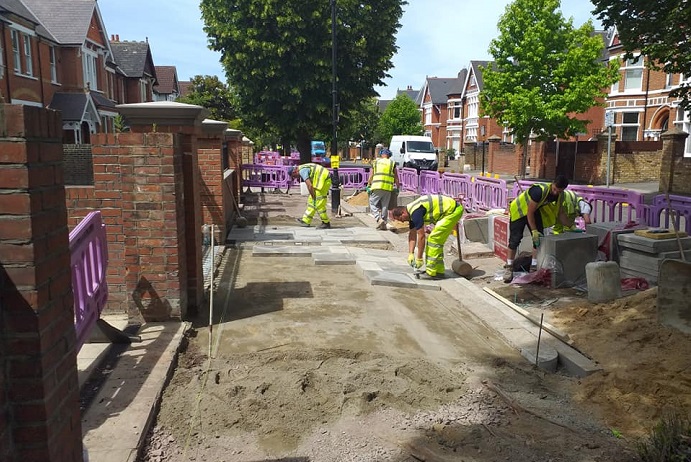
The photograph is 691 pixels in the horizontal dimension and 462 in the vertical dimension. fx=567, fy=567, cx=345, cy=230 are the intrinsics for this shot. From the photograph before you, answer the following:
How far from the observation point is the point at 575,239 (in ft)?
25.4

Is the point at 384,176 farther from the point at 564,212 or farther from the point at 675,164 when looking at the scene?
the point at 675,164

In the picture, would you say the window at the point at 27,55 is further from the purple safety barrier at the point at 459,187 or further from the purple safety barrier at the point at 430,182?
the purple safety barrier at the point at 459,187

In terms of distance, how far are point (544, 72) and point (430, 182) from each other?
51.4ft

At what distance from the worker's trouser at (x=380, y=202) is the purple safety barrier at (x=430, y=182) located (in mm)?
4213

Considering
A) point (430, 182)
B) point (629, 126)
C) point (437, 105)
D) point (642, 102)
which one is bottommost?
point (430, 182)

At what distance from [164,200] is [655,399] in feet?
14.4

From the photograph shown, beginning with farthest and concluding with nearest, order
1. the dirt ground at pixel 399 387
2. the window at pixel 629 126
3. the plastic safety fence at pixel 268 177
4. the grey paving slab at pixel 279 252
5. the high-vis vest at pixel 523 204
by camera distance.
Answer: the window at pixel 629 126, the plastic safety fence at pixel 268 177, the grey paving slab at pixel 279 252, the high-vis vest at pixel 523 204, the dirt ground at pixel 399 387

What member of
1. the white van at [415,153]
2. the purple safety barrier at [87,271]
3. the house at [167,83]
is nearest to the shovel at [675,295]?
the purple safety barrier at [87,271]

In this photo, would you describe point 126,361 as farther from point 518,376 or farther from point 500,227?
point 500,227

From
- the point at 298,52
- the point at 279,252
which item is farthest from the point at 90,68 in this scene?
the point at 279,252

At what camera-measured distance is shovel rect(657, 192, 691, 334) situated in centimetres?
547

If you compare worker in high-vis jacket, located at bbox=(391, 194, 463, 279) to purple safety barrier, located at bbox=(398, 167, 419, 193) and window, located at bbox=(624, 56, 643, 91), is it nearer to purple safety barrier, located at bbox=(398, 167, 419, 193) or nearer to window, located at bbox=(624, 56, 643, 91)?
purple safety barrier, located at bbox=(398, 167, 419, 193)

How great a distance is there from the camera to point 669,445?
3203 millimetres

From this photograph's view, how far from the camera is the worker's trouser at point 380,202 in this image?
12.9 metres
